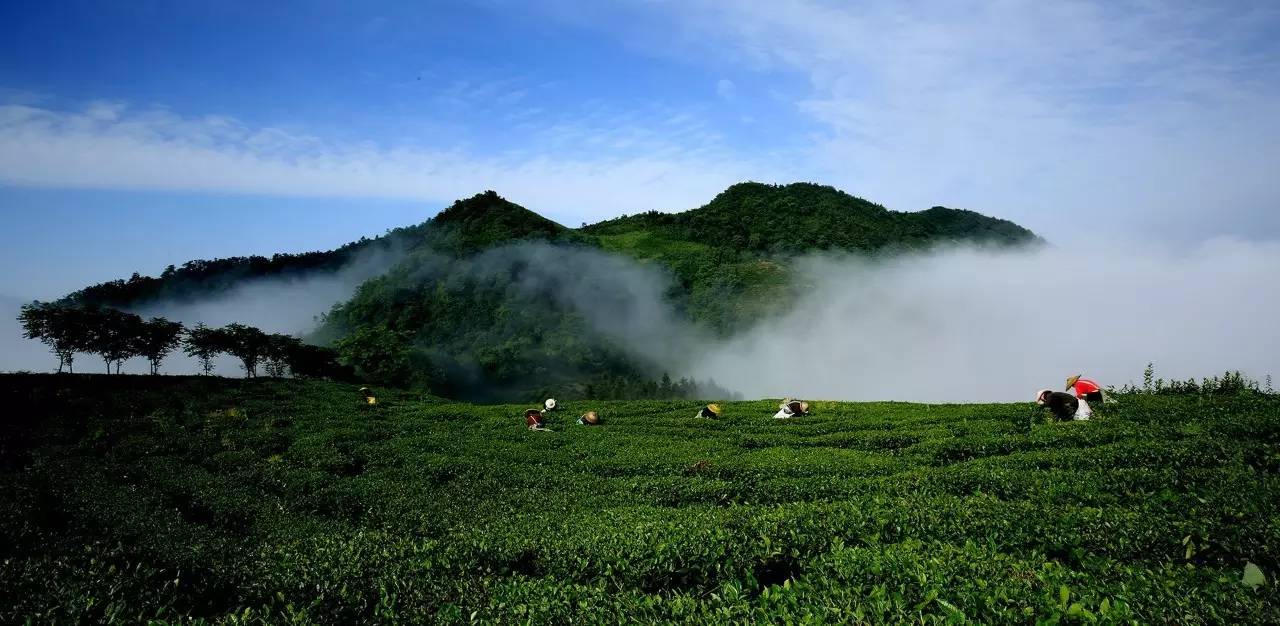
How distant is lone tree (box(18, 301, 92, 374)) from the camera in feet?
159

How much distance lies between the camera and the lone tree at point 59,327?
48406 mm

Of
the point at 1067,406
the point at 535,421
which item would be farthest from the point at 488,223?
the point at 1067,406

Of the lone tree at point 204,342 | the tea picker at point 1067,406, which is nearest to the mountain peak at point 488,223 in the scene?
the lone tree at point 204,342

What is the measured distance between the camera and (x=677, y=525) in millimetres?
10430

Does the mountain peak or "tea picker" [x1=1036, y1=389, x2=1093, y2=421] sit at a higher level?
the mountain peak

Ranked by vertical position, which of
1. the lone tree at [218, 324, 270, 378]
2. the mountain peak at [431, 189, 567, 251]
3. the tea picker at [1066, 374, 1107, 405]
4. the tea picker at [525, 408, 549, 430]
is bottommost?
the tea picker at [525, 408, 549, 430]

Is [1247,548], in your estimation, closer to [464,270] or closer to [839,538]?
[839,538]

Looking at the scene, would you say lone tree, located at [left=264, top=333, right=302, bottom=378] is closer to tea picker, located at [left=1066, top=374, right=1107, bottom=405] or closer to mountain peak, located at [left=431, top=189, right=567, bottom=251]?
mountain peak, located at [left=431, top=189, right=567, bottom=251]

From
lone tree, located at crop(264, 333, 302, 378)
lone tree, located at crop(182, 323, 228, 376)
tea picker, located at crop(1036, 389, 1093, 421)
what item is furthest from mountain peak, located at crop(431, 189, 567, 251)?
tea picker, located at crop(1036, 389, 1093, 421)

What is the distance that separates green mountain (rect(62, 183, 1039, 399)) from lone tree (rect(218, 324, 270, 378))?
11.8 meters

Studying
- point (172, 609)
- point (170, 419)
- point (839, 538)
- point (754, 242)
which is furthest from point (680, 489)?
point (754, 242)

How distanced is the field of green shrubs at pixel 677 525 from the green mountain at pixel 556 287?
160 feet

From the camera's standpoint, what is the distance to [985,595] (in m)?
6.71

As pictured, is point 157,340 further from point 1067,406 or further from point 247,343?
point 1067,406
